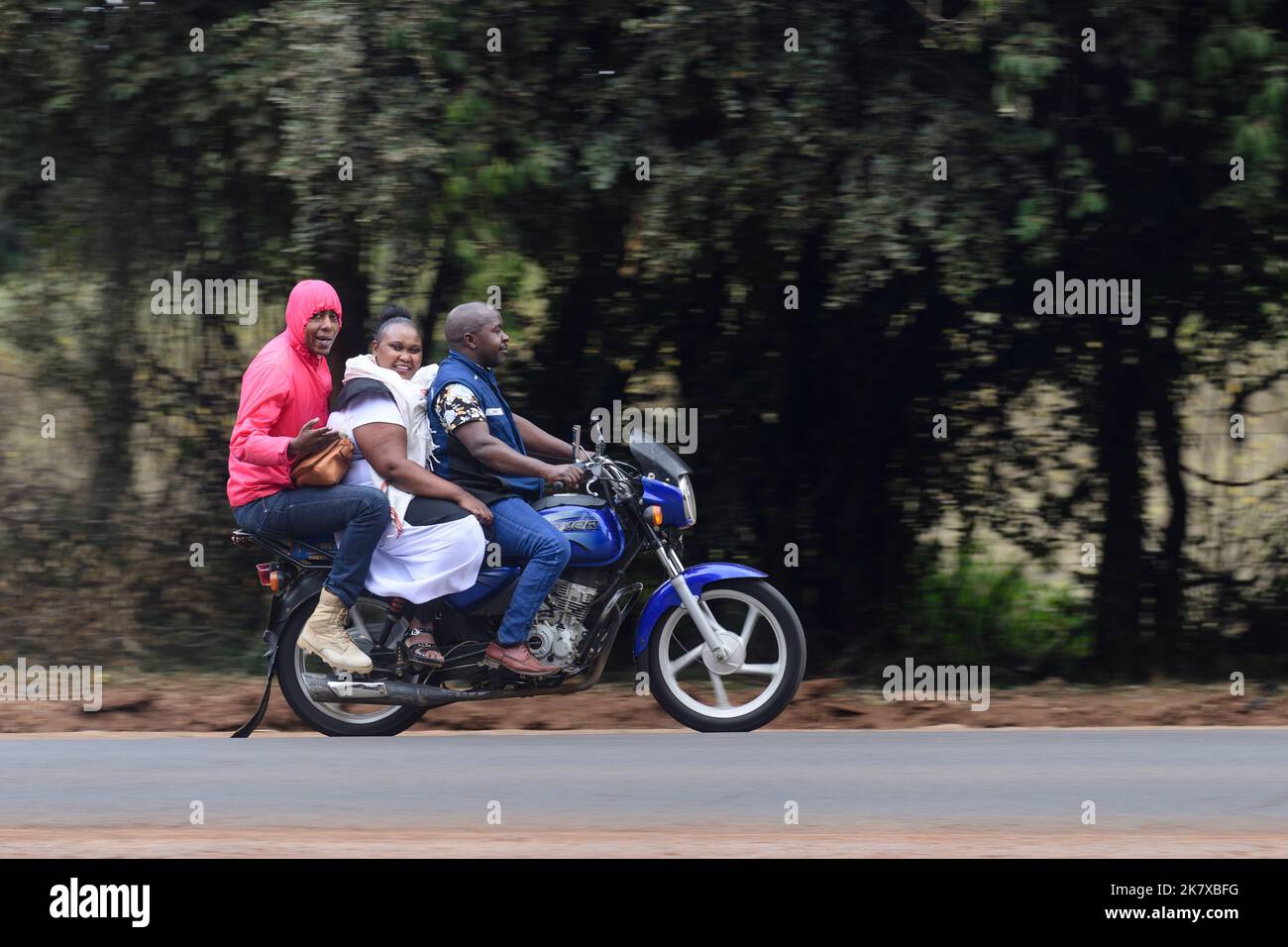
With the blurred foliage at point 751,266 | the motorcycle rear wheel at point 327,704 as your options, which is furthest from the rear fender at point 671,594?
the blurred foliage at point 751,266

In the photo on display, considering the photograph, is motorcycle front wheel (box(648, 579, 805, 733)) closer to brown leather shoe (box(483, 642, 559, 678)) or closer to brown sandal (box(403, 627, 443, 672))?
brown leather shoe (box(483, 642, 559, 678))

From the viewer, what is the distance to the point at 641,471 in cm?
885

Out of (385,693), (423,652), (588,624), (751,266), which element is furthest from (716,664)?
(751,266)

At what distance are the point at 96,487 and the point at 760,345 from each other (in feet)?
14.8

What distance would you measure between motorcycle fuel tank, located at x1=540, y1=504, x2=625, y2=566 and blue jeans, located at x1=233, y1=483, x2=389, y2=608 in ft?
2.71

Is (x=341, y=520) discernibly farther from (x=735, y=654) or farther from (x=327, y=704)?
(x=735, y=654)

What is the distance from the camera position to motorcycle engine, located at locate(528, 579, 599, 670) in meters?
8.46

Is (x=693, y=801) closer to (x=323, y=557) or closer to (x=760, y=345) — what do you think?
(x=323, y=557)

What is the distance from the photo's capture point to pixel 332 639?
27.4 feet

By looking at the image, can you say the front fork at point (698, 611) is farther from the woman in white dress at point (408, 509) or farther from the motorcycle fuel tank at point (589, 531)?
the woman in white dress at point (408, 509)

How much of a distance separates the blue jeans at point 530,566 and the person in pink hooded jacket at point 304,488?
61 centimetres

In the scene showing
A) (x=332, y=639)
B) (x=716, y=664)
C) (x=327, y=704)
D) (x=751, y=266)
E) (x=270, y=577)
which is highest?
(x=751, y=266)

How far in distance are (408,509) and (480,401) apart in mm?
613

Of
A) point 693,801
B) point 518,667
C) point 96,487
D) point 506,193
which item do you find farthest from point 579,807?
point 96,487
